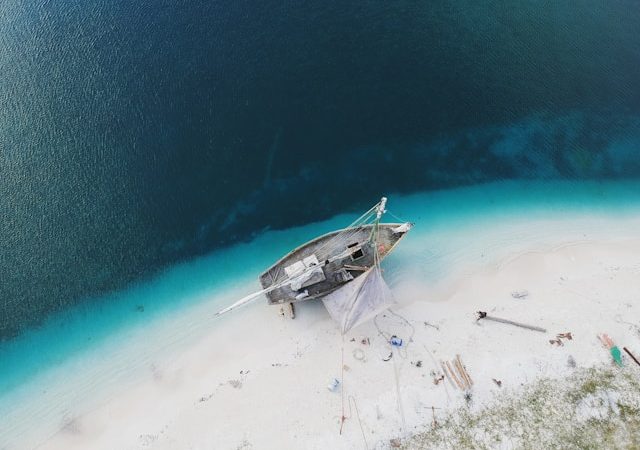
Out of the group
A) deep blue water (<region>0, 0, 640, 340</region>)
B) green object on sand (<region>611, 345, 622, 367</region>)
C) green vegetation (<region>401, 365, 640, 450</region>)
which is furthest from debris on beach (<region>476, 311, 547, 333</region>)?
deep blue water (<region>0, 0, 640, 340</region>)

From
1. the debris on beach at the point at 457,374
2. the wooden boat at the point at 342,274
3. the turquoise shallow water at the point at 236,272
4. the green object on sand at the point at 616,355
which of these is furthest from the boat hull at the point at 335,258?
the green object on sand at the point at 616,355

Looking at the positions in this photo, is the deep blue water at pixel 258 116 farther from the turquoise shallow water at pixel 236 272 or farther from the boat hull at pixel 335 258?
the boat hull at pixel 335 258

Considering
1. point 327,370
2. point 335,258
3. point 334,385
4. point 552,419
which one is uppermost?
point 335,258

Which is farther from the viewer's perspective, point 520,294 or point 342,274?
point 520,294

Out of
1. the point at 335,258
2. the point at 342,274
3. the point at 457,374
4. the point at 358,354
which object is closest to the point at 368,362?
the point at 358,354

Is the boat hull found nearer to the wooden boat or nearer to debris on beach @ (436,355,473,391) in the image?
the wooden boat

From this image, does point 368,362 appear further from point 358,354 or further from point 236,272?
point 236,272

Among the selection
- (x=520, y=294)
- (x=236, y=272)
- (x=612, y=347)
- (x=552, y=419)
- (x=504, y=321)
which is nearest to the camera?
(x=552, y=419)

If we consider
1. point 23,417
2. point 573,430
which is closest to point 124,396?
point 23,417
